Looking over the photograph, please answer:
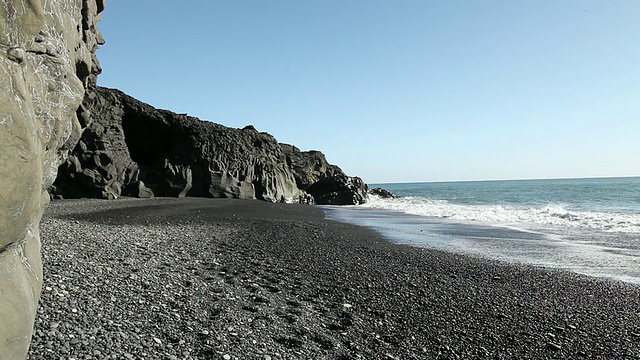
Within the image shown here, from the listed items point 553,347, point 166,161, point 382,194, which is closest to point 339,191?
point 382,194

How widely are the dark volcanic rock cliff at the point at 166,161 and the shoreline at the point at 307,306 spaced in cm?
2258

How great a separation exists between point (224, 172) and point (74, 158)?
42.2 feet

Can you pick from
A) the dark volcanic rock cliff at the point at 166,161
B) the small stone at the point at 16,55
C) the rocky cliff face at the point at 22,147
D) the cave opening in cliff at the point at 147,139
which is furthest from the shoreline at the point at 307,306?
the cave opening in cliff at the point at 147,139

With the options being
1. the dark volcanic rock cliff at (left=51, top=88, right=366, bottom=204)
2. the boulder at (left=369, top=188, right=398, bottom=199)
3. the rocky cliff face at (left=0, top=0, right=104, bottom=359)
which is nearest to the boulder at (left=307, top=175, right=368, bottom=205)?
the dark volcanic rock cliff at (left=51, top=88, right=366, bottom=204)

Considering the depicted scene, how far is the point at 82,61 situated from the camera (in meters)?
8.01

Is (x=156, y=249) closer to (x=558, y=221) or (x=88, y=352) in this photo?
(x=88, y=352)

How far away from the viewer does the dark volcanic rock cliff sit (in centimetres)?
3241

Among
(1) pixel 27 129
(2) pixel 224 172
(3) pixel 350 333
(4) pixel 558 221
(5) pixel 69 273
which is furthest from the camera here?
(2) pixel 224 172

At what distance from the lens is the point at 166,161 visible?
38312 millimetres

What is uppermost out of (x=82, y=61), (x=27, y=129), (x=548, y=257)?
(x=82, y=61)

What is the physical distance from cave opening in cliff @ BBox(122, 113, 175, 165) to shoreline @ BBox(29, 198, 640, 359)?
2969 centimetres

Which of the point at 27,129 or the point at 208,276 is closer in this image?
the point at 27,129

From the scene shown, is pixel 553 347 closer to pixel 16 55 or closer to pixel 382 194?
pixel 16 55

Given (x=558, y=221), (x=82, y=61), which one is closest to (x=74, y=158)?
(x=82, y=61)
